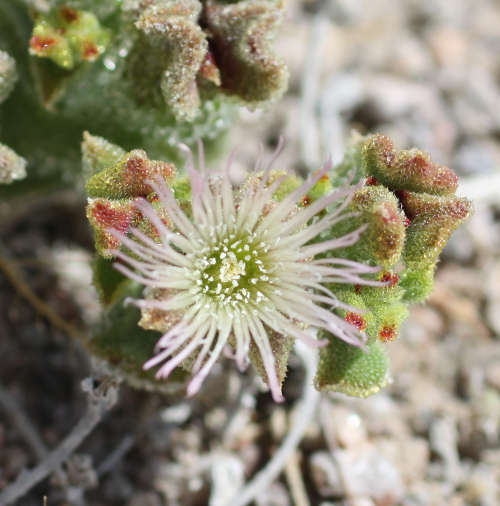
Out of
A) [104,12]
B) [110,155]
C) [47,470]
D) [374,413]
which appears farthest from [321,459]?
[104,12]

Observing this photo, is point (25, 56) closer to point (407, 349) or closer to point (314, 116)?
point (314, 116)

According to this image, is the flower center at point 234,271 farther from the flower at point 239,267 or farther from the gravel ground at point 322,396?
the gravel ground at point 322,396

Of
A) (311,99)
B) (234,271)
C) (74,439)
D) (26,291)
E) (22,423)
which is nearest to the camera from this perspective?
(234,271)

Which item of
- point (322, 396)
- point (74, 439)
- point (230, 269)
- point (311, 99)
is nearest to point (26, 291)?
point (74, 439)

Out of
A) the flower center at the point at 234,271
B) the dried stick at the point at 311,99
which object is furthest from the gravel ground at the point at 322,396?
the flower center at the point at 234,271

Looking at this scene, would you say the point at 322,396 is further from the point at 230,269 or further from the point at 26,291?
the point at 26,291

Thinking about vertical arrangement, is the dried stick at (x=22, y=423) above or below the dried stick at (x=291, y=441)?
above
